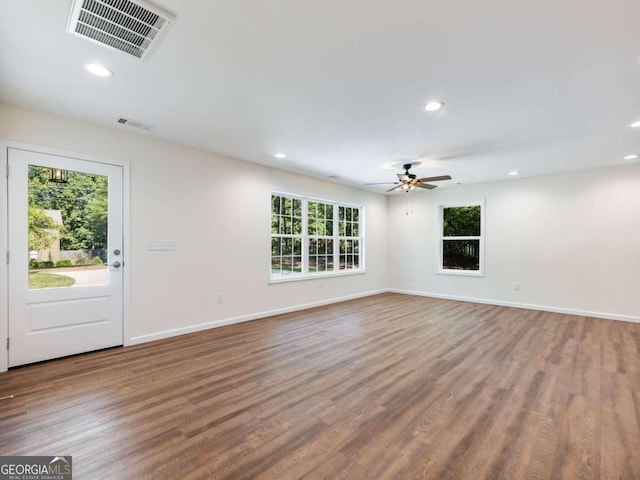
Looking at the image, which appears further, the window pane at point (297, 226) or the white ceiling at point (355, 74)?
the window pane at point (297, 226)

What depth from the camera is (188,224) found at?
4.32 m

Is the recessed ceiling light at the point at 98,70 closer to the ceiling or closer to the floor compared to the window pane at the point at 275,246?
closer to the ceiling

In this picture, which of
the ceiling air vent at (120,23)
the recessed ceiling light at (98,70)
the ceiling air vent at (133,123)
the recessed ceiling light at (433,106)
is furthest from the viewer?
the ceiling air vent at (133,123)

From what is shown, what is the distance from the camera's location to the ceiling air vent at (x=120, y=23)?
1743 mm

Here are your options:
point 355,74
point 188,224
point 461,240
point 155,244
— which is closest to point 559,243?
point 461,240

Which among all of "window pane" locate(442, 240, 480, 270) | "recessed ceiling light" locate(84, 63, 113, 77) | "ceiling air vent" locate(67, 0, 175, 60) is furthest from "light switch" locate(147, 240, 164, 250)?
"window pane" locate(442, 240, 480, 270)

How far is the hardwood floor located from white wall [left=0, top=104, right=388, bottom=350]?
56 cm

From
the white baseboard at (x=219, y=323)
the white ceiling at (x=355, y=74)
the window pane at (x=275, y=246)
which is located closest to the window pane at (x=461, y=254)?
the white baseboard at (x=219, y=323)

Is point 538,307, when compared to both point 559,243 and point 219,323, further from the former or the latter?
point 219,323

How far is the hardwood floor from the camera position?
69.9 inches

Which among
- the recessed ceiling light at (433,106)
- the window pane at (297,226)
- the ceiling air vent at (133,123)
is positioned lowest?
the window pane at (297,226)

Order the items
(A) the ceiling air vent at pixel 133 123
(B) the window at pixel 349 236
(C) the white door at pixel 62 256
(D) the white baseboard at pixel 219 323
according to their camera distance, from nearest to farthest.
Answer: (C) the white door at pixel 62 256
(A) the ceiling air vent at pixel 133 123
(D) the white baseboard at pixel 219 323
(B) the window at pixel 349 236

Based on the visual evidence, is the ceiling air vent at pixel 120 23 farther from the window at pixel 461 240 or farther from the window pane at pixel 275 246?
the window at pixel 461 240

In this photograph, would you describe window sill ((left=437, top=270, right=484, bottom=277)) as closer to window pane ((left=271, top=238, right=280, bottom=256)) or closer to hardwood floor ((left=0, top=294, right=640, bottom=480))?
hardwood floor ((left=0, top=294, right=640, bottom=480))
